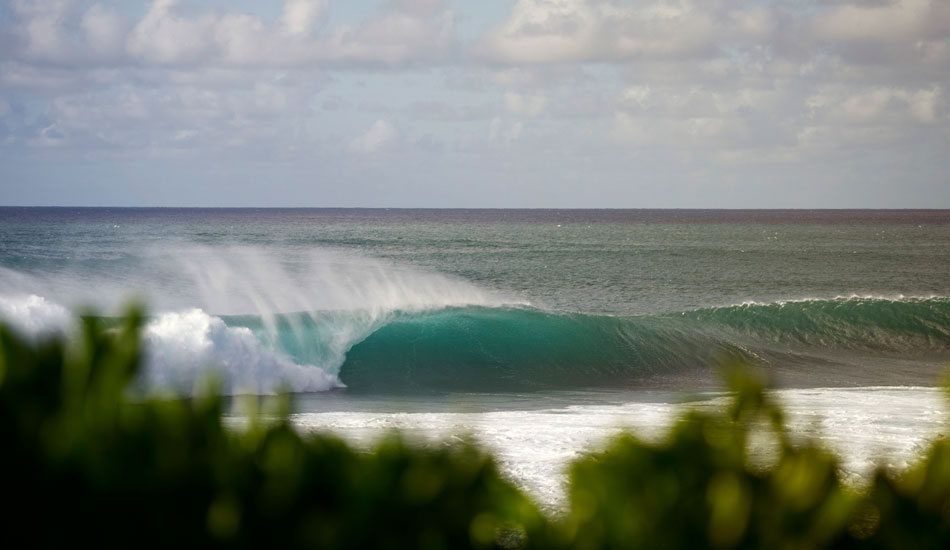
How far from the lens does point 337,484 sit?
1160 millimetres

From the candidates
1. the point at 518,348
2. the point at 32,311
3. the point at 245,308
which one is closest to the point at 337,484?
the point at 32,311

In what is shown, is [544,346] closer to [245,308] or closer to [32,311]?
[245,308]

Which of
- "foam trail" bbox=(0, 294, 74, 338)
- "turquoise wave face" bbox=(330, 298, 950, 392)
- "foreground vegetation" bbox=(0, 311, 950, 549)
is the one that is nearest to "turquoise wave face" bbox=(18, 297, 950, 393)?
"turquoise wave face" bbox=(330, 298, 950, 392)

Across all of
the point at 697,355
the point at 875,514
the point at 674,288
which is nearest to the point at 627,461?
the point at 875,514

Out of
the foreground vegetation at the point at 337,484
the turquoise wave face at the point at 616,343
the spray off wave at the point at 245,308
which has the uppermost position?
the foreground vegetation at the point at 337,484

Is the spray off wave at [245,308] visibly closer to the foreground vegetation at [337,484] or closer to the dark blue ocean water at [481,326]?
the dark blue ocean water at [481,326]

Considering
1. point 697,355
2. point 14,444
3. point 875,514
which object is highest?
point 14,444

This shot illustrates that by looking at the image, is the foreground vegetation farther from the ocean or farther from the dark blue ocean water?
the dark blue ocean water

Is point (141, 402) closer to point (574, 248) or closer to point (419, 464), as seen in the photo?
point (419, 464)

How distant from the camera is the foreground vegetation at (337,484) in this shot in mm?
1079

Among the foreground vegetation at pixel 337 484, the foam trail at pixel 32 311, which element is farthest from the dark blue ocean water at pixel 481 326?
the foreground vegetation at pixel 337 484

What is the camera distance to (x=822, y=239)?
8119 centimetres

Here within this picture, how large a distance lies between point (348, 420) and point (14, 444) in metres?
11.0

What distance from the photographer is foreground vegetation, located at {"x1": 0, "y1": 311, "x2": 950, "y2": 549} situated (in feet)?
3.54
